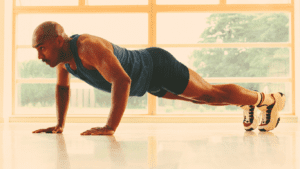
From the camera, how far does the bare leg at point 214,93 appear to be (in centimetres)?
158

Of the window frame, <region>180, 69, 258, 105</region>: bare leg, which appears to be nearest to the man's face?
<region>180, 69, 258, 105</region>: bare leg

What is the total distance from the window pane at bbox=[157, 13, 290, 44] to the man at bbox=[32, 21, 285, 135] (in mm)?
2397

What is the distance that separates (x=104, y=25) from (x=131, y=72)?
287 centimetres

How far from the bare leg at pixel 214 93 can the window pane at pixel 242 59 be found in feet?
8.04

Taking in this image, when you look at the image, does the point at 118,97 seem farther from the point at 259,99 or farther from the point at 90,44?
the point at 259,99

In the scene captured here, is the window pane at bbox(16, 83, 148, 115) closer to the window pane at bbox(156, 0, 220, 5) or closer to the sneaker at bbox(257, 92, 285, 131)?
the window pane at bbox(156, 0, 220, 5)

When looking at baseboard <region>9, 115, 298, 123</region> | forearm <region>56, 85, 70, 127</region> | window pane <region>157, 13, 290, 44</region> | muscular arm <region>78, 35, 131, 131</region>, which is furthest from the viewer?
window pane <region>157, 13, 290, 44</region>

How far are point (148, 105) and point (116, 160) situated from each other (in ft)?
10.5

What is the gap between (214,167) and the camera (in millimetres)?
698

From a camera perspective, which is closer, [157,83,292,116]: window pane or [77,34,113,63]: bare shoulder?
[77,34,113,63]: bare shoulder

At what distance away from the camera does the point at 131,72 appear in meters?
1.50

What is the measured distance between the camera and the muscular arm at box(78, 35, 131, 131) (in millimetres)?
1255

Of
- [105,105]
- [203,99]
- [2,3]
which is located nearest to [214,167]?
[203,99]

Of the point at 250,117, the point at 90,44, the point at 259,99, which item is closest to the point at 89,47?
the point at 90,44
